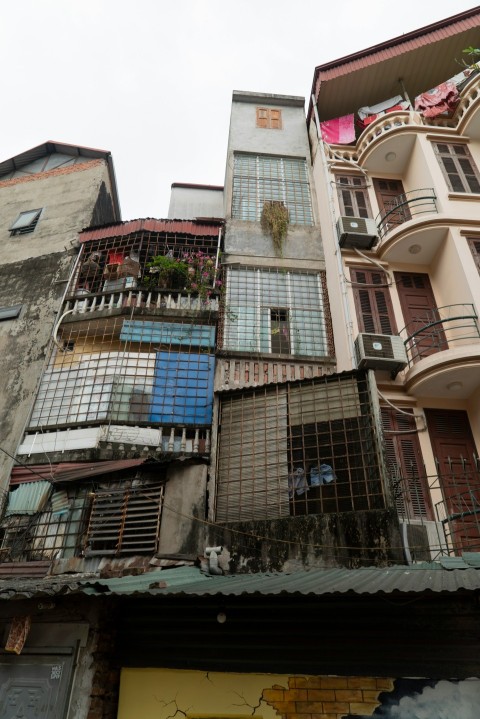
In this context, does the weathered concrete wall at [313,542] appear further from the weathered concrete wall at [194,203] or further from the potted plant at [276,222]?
the weathered concrete wall at [194,203]

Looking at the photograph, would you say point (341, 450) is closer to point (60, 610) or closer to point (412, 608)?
point (412, 608)

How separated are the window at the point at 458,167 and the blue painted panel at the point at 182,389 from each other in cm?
801

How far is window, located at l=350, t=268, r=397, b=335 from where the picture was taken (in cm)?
1043

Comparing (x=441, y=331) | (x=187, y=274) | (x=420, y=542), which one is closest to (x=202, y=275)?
(x=187, y=274)

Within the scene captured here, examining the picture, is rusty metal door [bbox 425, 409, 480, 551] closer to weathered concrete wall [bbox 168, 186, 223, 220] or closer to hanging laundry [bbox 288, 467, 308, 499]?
hanging laundry [bbox 288, 467, 308, 499]

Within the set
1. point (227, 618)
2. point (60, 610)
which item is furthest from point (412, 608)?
point (60, 610)

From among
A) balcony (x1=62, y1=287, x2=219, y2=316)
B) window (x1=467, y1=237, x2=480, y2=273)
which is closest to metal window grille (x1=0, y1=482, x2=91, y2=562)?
balcony (x1=62, y1=287, x2=219, y2=316)

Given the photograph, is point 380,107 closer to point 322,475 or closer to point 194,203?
point 194,203

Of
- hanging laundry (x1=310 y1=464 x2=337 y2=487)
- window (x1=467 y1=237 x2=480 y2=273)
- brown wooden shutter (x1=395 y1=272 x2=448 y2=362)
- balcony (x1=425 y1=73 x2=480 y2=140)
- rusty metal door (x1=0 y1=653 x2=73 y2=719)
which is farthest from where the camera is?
balcony (x1=425 y1=73 x2=480 y2=140)

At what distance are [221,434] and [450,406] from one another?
4888mm

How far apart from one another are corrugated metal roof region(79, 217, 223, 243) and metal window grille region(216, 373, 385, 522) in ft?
19.8

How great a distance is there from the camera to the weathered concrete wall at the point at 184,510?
25.0ft

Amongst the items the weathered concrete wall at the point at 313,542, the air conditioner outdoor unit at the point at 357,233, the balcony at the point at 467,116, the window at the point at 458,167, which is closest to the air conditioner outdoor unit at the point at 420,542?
the weathered concrete wall at the point at 313,542

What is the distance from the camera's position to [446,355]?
28.3 ft
